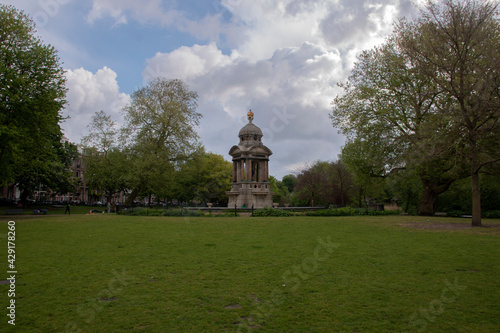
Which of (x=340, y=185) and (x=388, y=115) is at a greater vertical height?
(x=388, y=115)

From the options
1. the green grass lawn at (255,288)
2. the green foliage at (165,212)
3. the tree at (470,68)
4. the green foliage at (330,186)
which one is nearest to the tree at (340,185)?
the green foliage at (330,186)

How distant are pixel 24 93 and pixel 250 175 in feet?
77.7

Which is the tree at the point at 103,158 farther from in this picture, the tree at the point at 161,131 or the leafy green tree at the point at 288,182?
the leafy green tree at the point at 288,182

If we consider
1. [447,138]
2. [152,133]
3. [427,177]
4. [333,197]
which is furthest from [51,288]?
[333,197]

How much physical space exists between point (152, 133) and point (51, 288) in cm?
3751

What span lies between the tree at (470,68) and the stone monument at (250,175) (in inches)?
894

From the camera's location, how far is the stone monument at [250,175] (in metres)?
41.5

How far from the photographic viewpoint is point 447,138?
70.1 ft

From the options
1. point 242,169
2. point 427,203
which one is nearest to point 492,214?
point 427,203

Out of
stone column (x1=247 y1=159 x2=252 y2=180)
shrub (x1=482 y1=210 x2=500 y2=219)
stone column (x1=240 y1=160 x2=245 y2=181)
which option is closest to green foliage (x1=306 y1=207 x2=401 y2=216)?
shrub (x1=482 y1=210 x2=500 y2=219)

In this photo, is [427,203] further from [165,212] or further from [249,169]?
[165,212]

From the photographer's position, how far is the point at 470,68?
20.6 meters

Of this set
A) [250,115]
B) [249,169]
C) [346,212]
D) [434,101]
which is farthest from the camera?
[250,115]

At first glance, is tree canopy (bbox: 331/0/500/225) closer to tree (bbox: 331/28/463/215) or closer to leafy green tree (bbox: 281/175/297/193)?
tree (bbox: 331/28/463/215)
